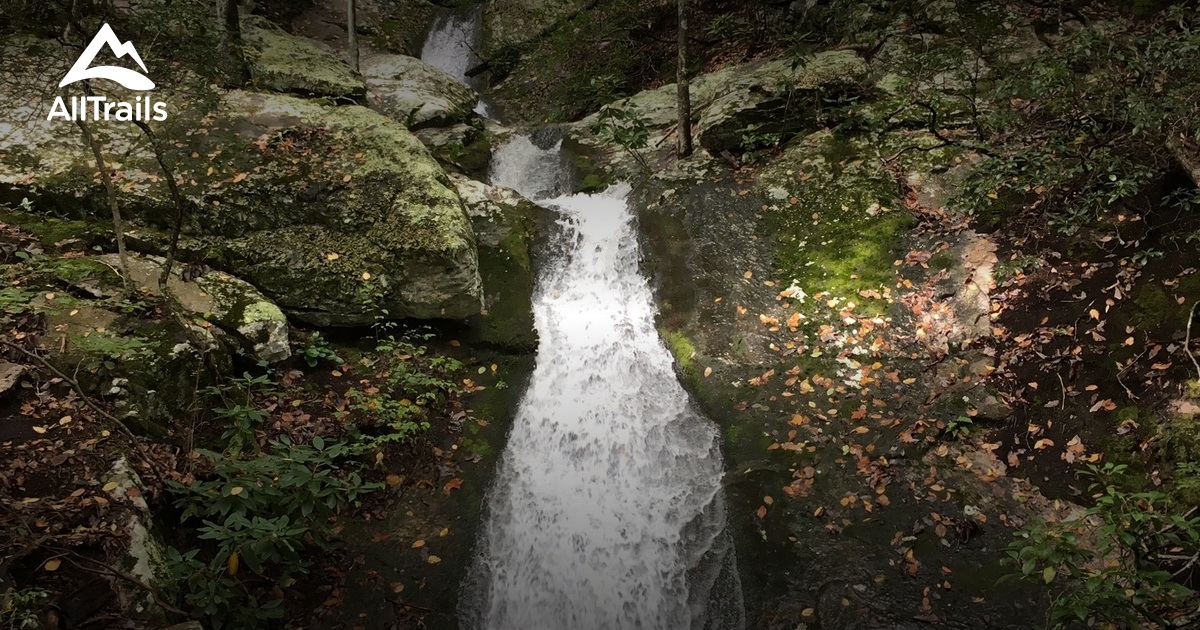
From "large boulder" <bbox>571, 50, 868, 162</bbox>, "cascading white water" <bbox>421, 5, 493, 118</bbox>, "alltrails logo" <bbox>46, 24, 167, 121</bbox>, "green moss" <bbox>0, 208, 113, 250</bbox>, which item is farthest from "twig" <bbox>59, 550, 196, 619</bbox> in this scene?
"cascading white water" <bbox>421, 5, 493, 118</bbox>

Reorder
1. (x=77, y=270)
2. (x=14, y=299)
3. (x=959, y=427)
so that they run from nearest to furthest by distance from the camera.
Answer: (x=14, y=299) < (x=77, y=270) < (x=959, y=427)

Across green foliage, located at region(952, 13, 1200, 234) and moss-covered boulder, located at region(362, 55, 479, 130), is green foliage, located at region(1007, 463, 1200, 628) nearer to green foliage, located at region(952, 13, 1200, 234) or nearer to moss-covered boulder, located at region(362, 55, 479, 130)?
green foliage, located at region(952, 13, 1200, 234)

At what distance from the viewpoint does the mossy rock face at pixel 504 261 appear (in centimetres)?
765

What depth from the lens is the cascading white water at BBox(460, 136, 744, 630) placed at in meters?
5.26

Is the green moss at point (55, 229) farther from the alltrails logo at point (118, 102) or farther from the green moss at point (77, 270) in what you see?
the alltrails logo at point (118, 102)

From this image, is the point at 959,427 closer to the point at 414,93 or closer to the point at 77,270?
the point at 77,270

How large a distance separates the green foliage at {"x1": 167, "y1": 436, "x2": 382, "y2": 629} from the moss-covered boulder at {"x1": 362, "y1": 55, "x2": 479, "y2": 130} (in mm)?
9015

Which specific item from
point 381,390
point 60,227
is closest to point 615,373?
point 381,390

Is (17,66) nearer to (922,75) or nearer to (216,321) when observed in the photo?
(216,321)

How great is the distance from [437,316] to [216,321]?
2.32m

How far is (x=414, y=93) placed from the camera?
12.6 m

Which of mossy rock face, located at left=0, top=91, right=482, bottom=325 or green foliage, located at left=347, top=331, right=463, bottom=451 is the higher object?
mossy rock face, located at left=0, top=91, right=482, bottom=325

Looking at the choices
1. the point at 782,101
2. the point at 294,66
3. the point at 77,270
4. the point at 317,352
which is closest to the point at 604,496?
the point at 317,352

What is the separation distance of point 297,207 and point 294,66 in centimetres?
610
